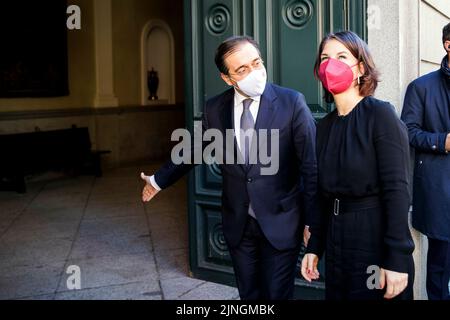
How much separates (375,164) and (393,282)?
0.48m

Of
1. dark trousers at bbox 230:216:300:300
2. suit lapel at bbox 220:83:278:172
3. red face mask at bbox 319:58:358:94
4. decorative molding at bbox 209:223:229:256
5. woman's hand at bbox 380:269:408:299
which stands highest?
red face mask at bbox 319:58:358:94

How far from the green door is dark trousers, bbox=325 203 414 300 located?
6.42 ft

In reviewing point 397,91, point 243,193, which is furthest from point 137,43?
point 243,193

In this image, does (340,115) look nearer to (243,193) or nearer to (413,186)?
(243,193)

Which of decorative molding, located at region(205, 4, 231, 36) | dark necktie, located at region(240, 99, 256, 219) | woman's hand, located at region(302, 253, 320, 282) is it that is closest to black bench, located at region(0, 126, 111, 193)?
decorative molding, located at region(205, 4, 231, 36)

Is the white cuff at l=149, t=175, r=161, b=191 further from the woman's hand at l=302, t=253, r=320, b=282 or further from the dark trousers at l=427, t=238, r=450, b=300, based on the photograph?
the dark trousers at l=427, t=238, r=450, b=300

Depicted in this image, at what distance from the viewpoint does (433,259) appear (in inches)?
157

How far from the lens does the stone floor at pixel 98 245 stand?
4.97 meters

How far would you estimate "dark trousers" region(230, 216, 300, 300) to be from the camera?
121 inches

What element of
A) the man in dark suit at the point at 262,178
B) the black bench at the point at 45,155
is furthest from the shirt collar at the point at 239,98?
the black bench at the point at 45,155

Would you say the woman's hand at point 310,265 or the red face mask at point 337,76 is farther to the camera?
the woman's hand at point 310,265

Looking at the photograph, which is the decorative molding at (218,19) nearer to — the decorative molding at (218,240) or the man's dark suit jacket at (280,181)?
the decorative molding at (218,240)

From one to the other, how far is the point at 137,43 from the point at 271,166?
1191 centimetres

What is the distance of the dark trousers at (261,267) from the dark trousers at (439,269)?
1.32 meters
